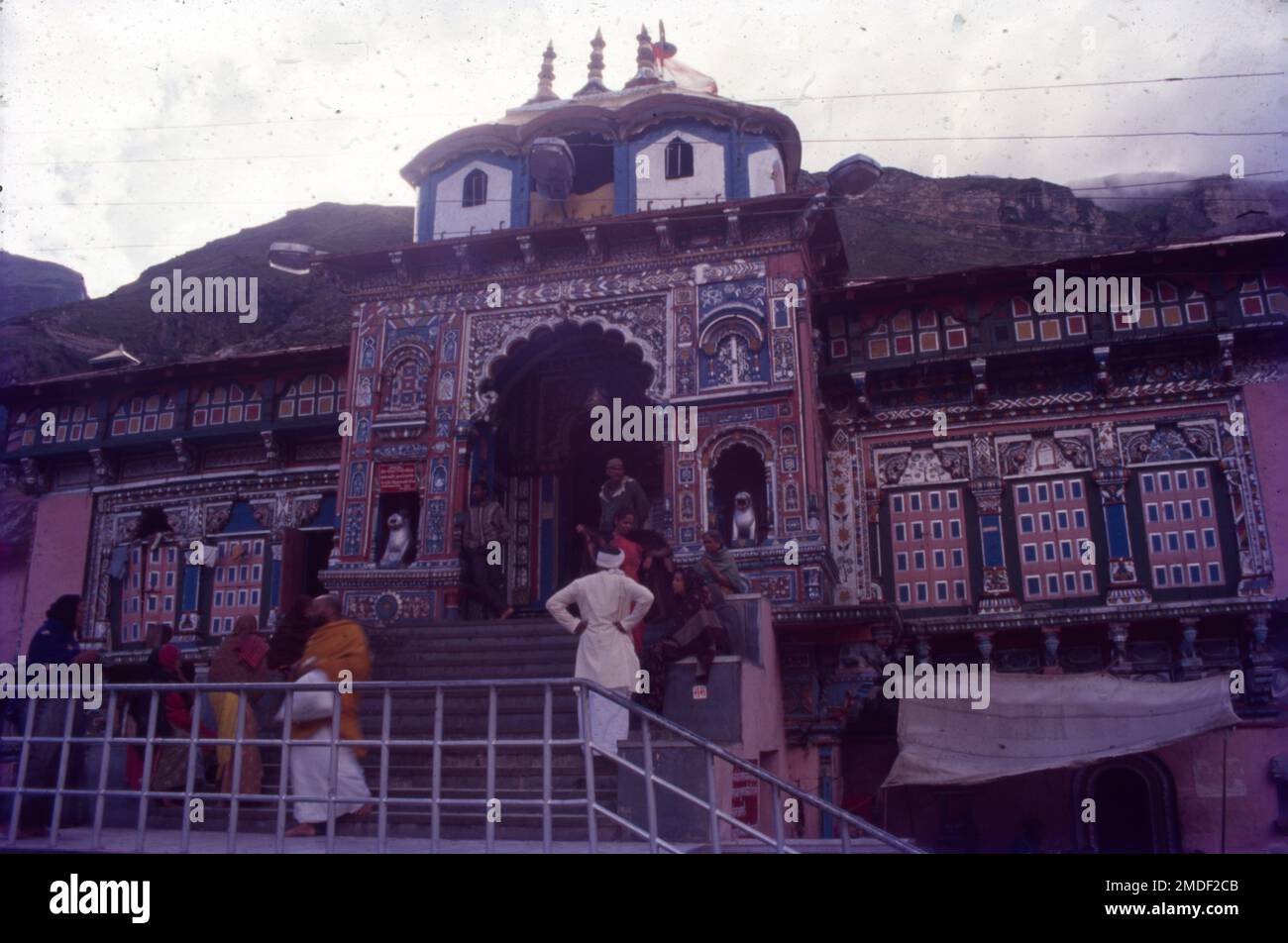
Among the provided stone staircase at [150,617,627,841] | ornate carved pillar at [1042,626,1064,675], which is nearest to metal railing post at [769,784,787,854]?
stone staircase at [150,617,627,841]

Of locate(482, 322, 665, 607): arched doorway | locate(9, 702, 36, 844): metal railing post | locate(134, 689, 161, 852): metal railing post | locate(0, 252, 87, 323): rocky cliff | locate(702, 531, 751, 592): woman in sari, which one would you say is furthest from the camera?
locate(0, 252, 87, 323): rocky cliff

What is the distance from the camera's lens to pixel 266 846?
718 centimetres

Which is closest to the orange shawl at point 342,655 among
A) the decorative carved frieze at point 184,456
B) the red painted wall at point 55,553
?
the decorative carved frieze at point 184,456

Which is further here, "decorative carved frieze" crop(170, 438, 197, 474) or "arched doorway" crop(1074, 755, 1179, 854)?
"decorative carved frieze" crop(170, 438, 197, 474)

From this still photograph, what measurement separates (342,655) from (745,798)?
153 inches

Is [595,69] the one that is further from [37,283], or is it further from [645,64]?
[37,283]

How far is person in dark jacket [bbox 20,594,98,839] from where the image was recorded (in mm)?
7930

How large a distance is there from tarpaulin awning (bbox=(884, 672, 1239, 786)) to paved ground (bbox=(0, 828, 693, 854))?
222 inches

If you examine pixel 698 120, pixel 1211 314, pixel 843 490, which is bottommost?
pixel 843 490

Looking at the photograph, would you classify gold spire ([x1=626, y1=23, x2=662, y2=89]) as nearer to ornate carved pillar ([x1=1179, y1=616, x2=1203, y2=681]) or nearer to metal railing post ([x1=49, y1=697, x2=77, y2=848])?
ornate carved pillar ([x1=1179, y1=616, x2=1203, y2=681])

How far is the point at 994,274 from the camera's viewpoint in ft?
50.1
